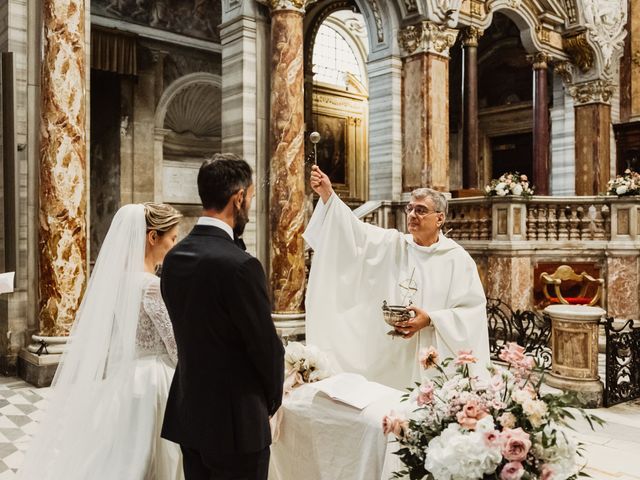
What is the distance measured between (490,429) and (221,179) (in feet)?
4.07

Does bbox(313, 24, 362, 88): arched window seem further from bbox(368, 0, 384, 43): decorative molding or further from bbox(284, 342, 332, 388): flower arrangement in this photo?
bbox(284, 342, 332, 388): flower arrangement

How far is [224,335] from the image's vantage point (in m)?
2.23

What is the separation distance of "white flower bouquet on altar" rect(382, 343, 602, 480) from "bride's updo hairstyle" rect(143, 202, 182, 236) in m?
1.75

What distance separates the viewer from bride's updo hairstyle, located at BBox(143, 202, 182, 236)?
345 cm

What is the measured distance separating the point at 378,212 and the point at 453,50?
26.3 feet

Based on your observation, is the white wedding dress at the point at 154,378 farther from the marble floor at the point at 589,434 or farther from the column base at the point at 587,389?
the column base at the point at 587,389

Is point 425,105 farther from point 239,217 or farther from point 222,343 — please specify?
point 222,343

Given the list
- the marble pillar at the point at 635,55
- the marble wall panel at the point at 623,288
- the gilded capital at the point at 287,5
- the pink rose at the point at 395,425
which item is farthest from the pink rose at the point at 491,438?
the marble pillar at the point at 635,55

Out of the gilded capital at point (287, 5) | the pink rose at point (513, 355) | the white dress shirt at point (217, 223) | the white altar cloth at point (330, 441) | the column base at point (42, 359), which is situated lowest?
the column base at point (42, 359)

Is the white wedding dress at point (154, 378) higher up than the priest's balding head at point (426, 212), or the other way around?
the priest's balding head at point (426, 212)

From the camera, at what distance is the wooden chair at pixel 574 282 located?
10.8 metres

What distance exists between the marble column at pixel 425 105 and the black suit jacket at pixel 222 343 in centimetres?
949

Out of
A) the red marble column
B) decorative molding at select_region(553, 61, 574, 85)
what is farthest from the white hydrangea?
decorative molding at select_region(553, 61, 574, 85)

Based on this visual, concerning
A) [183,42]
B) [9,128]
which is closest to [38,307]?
[9,128]
